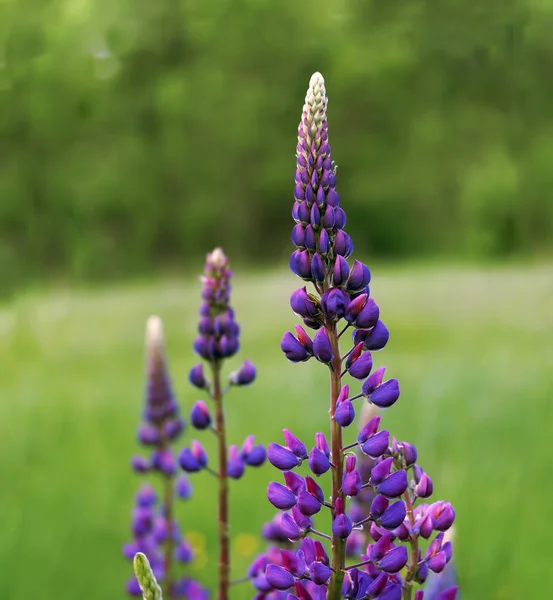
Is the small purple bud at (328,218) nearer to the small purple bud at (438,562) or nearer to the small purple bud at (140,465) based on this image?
the small purple bud at (438,562)

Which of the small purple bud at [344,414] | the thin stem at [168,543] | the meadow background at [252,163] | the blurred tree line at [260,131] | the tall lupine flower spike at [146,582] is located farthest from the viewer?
the blurred tree line at [260,131]

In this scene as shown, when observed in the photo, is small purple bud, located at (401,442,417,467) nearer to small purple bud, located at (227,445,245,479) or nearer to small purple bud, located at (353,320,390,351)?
small purple bud, located at (353,320,390,351)

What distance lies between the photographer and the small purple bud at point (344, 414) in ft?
2.64

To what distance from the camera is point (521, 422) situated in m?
4.57

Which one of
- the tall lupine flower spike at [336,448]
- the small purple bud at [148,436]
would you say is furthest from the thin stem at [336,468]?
the small purple bud at [148,436]

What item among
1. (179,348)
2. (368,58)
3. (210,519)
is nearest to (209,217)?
(368,58)

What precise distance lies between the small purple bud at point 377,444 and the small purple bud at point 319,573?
0.13m

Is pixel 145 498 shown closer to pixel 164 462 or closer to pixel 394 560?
pixel 164 462

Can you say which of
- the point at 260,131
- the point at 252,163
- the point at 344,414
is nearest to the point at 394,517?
the point at 344,414

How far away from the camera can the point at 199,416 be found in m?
1.23

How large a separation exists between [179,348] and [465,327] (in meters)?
3.04

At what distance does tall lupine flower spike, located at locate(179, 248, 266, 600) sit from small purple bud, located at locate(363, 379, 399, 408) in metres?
0.42

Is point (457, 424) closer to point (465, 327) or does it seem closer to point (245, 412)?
point (245, 412)

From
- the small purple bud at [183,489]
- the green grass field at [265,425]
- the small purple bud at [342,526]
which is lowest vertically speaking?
the green grass field at [265,425]
